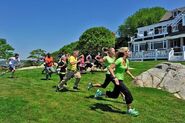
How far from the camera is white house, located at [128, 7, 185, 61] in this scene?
4635 centimetres

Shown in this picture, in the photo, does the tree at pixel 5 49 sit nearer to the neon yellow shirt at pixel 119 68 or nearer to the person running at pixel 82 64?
the person running at pixel 82 64

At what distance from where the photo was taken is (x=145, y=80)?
725 inches

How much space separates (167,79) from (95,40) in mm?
54842

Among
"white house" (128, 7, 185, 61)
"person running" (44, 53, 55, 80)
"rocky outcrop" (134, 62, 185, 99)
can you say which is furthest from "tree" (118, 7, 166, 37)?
"rocky outcrop" (134, 62, 185, 99)

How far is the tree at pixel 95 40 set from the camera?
6907 cm

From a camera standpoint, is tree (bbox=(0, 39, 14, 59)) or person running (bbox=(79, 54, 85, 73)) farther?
tree (bbox=(0, 39, 14, 59))

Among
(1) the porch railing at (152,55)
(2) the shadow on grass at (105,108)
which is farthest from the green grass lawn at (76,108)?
(1) the porch railing at (152,55)

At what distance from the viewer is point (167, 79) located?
1798cm

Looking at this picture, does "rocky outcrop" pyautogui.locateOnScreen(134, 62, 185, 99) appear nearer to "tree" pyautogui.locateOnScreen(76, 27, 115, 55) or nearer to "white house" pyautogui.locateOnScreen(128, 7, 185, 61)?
→ "white house" pyautogui.locateOnScreen(128, 7, 185, 61)

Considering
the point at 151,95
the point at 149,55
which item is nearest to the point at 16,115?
the point at 151,95

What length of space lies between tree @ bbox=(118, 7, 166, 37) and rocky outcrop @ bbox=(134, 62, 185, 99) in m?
71.3

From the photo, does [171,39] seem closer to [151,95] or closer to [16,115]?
[151,95]

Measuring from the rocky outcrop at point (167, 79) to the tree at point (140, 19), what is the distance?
7126 centimetres

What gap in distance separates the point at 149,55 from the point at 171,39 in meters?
6.66
